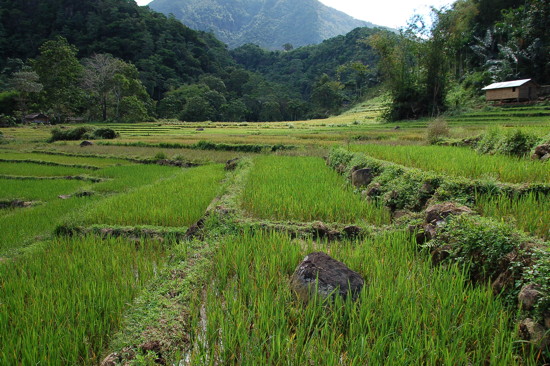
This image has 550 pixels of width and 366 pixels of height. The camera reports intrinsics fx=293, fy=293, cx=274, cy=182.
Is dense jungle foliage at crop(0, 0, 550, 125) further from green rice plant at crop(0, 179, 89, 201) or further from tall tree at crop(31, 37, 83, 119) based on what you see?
green rice plant at crop(0, 179, 89, 201)

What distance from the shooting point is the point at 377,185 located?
5.17m

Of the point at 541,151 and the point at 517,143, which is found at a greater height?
the point at 517,143

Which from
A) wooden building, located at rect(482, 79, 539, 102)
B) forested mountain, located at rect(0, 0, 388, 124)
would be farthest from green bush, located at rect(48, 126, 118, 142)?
wooden building, located at rect(482, 79, 539, 102)

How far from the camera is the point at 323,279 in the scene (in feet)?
7.30

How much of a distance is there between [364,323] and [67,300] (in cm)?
223

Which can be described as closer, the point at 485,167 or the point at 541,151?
the point at 485,167

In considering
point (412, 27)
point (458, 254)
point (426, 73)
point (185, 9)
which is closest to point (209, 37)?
point (412, 27)

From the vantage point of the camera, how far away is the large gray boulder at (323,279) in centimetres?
218

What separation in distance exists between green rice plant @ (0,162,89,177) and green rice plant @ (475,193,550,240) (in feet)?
39.8

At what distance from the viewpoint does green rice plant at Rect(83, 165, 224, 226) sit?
4.88 m

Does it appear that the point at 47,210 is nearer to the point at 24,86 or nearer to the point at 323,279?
the point at 323,279

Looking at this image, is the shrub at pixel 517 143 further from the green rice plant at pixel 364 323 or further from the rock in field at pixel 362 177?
the green rice plant at pixel 364 323

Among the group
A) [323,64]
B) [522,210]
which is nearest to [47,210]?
[522,210]

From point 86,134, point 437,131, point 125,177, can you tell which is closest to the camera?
point 125,177
